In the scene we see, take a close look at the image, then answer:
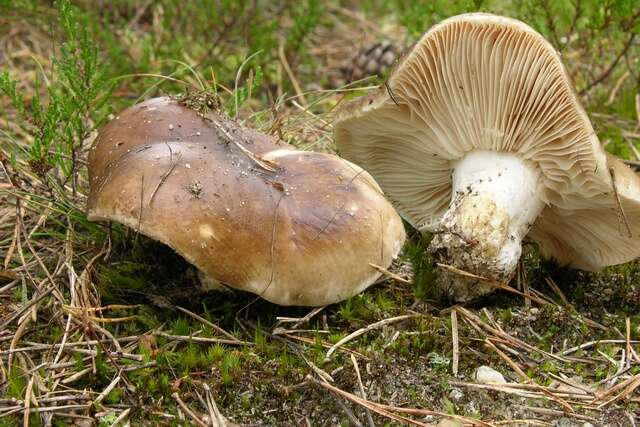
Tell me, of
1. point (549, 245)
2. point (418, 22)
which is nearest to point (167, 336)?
point (549, 245)

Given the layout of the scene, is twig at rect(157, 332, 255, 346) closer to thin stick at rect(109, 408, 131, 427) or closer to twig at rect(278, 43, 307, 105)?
thin stick at rect(109, 408, 131, 427)

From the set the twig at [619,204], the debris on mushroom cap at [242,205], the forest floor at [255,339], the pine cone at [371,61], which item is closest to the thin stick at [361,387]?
the forest floor at [255,339]

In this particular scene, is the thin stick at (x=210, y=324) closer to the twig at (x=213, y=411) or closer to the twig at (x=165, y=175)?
the twig at (x=213, y=411)

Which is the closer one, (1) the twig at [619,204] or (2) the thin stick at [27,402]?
(2) the thin stick at [27,402]

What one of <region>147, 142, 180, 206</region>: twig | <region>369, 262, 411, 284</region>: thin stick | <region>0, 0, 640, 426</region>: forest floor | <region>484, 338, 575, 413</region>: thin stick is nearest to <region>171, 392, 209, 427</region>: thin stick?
<region>0, 0, 640, 426</region>: forest floor

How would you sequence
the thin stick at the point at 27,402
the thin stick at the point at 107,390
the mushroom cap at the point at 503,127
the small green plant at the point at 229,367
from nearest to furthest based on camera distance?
the thin stick at the point at 27,402 < the thin stick at the point at 107,390 < the small green plant at the point at 229,367 < the mushroom cap at the point at 503,127

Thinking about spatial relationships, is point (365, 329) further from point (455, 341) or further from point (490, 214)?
point (490, 214)
